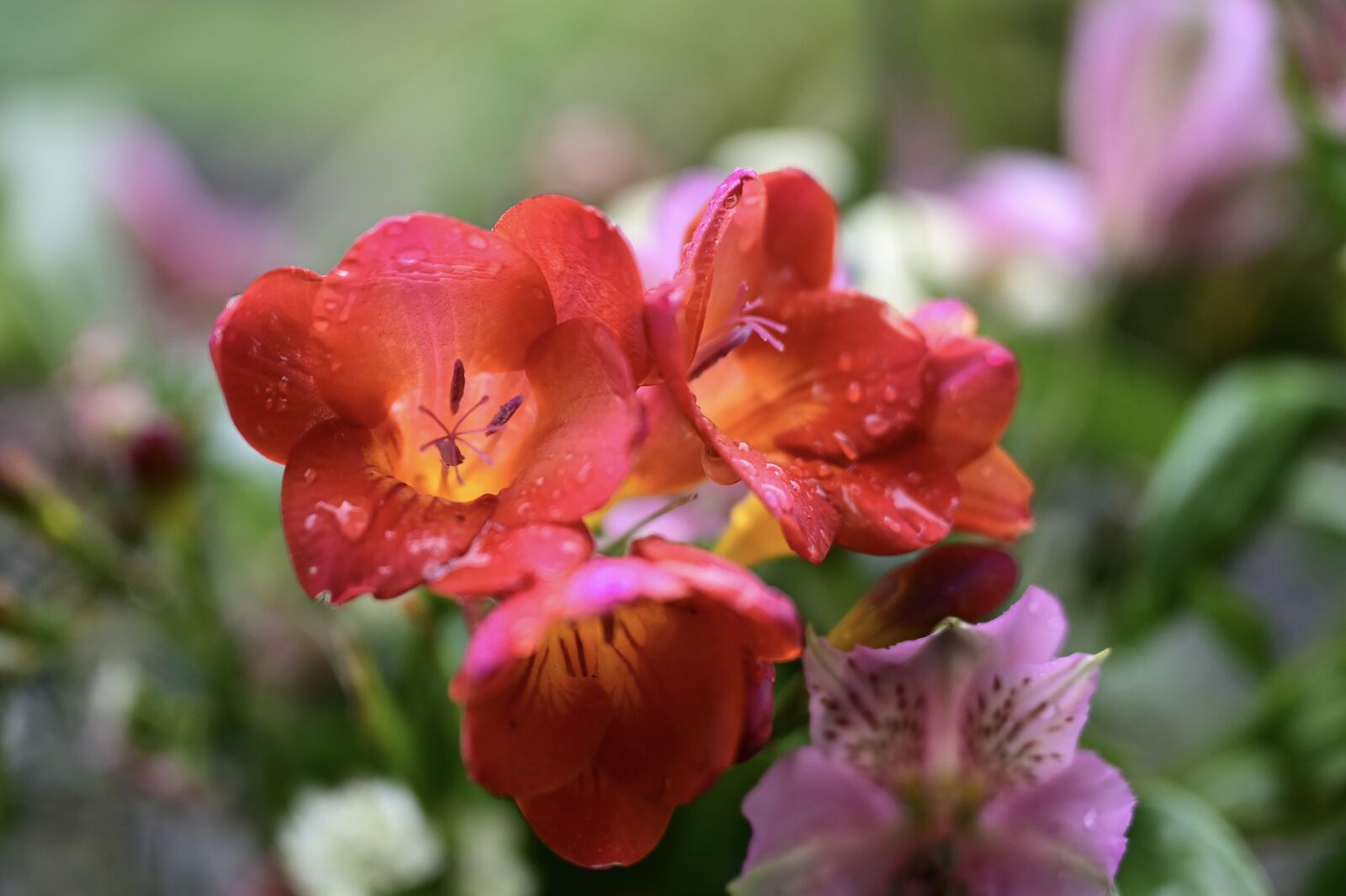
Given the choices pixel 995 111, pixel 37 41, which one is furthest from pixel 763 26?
pixel 37 41

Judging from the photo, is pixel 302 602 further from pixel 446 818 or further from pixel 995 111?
pixel 995 111

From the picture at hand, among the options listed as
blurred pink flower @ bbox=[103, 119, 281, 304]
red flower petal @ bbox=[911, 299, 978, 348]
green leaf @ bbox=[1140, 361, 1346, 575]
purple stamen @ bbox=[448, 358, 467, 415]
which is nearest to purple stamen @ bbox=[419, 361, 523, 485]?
purple stamen @ bbox=[448, 358, 467, 415]

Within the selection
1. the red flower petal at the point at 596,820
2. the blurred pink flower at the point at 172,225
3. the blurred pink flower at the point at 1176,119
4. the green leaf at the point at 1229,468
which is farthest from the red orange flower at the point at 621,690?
the blurred pink flower at the point at 172,225

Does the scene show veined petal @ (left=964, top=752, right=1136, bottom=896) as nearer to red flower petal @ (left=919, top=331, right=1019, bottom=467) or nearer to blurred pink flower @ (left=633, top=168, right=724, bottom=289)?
red flower petal @ (left=919, top=331, right=1019, bottom=467)

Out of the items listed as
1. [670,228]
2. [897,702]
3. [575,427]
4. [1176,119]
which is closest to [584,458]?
[575,427]

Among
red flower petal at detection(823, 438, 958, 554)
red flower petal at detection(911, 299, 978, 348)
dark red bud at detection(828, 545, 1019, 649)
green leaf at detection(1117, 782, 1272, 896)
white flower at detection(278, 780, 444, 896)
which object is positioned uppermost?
red flower petal at detection(911, 299, 978, 348)

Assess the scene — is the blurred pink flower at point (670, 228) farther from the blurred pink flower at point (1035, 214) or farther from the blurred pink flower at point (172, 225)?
the blurred pink flower at point (172, 225)

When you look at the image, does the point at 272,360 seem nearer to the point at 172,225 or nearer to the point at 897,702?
the point at 897,702

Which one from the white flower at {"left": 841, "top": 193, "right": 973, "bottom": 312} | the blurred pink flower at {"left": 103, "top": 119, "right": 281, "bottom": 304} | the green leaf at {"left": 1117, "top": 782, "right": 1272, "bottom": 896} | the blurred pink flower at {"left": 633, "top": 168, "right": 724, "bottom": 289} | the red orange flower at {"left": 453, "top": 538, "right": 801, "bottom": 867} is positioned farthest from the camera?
the blurred pink flower at {"left": 103, "top": 119, "right": 281, "bottom": 304}
